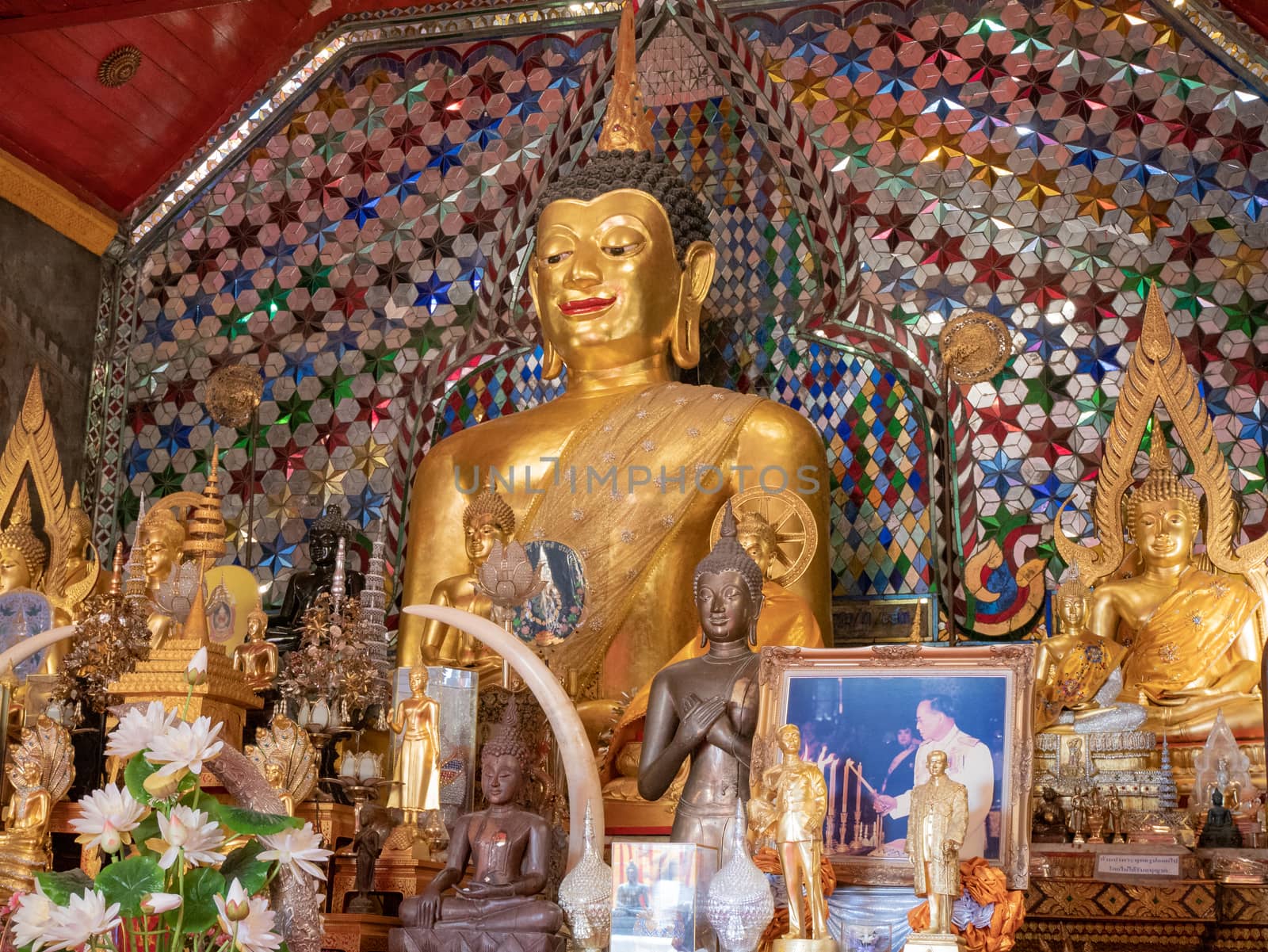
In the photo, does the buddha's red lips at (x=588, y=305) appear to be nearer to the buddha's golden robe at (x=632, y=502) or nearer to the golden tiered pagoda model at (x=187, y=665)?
the buddha's golden robe at (x=632, y=502)

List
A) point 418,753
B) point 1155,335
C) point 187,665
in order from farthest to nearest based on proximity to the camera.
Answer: point 1155,335, point 418,753, point 187,665

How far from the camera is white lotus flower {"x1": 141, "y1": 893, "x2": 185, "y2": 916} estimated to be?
1.48m

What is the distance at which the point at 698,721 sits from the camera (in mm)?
3318

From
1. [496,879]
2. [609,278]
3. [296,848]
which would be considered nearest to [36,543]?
[609,278]

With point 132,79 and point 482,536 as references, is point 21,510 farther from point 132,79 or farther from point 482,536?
point 482,536

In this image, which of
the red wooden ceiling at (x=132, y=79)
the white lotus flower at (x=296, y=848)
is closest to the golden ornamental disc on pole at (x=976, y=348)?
the red wooden ceiling at (x=132, y=79)

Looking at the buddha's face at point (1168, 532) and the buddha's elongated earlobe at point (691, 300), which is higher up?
the buddha's elongated earlobe at point (691, 300)

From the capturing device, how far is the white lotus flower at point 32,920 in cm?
144

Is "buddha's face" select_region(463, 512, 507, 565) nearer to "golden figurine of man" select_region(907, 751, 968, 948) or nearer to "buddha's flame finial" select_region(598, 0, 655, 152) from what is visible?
"buddha's flame finial" select_region(598, 0, 655, 152)

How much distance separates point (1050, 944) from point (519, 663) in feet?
4.65

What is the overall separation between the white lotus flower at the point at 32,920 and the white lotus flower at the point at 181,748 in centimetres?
15

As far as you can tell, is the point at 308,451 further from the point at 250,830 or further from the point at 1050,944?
the point at 250,830

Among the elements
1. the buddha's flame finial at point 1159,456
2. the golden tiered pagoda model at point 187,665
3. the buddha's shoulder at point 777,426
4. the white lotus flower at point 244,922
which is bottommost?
the white lotus flower at point 244,922

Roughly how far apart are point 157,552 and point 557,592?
156 cm
